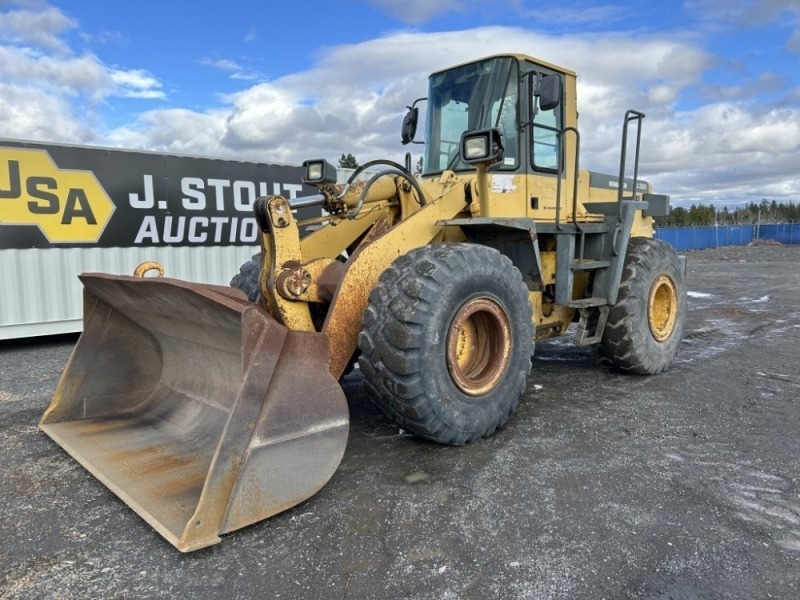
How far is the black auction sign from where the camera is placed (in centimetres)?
823

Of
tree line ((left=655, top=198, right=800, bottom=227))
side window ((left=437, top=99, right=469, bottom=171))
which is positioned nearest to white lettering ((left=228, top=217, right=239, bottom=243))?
side window ((left=437, top=99, right=469, bottom=171))

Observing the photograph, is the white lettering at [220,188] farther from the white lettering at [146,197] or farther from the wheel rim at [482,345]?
the wheel rim at [482,345]

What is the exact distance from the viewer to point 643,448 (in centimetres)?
415

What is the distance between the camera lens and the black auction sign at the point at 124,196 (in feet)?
27.0

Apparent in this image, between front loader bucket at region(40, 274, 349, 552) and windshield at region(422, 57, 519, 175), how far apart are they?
2699 mm

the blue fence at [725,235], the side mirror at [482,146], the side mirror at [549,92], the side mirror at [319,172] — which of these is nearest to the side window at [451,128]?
the side mirror at [549,92]

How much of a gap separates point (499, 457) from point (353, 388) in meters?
2.05

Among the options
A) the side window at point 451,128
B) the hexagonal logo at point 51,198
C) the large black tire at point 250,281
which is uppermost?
the side window at point 451,128

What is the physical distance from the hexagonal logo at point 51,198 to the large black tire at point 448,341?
6.58 metres

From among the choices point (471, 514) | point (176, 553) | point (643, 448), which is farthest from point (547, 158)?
point (176, 553)

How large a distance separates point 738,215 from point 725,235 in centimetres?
1599

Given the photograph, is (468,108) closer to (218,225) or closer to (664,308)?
(664,308)

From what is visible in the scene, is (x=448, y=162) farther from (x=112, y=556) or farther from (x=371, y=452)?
(x=112, y=556)

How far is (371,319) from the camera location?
3691 millimetres
